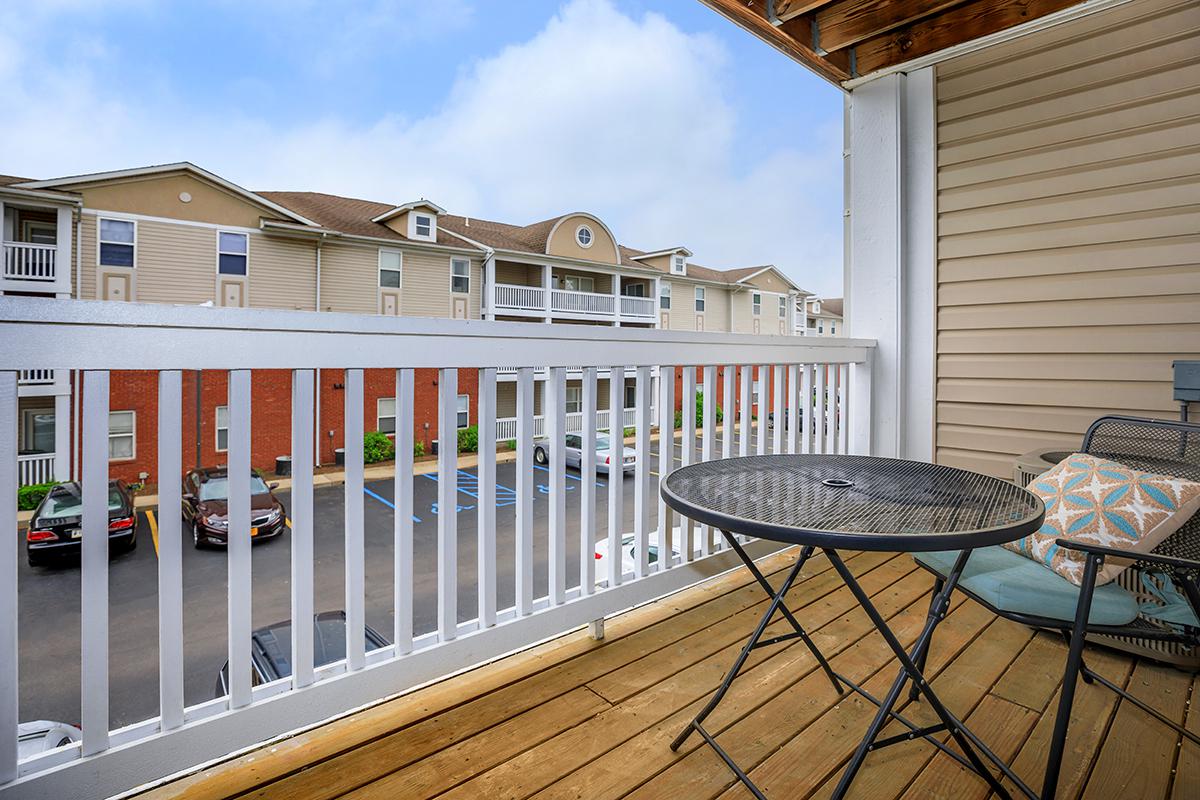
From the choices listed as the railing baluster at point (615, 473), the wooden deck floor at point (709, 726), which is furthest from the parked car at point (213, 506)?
the railing baluster at point (615, 473)

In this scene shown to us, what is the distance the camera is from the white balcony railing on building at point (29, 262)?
2070 millimetres

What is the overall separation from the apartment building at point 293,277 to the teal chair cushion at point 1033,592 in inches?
44.4

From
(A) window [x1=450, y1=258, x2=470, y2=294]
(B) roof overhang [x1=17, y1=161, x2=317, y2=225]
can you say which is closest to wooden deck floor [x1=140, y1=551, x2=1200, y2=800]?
(A) window [x1=450, y1=258, x2=470, y2=294]

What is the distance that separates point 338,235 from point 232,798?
2.63m

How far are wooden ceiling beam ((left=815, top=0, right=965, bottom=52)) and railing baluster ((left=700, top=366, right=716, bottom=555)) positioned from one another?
1.59m

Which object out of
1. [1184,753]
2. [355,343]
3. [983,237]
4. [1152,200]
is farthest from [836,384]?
[355,343]

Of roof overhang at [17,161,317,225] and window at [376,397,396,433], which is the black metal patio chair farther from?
roof overhang at [17,161,317,225]

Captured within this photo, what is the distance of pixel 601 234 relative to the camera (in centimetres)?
462

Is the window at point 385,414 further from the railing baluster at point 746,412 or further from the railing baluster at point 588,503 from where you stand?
the railing baluster at point 746,412

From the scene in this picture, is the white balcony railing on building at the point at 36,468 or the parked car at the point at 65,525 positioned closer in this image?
the parked car at the point at 65,525

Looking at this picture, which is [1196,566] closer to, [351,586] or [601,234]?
[351,586]

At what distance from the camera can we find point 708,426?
206cm

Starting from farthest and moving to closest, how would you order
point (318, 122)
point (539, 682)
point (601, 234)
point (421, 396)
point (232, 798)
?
point (601, 234) → point (318, 122) → point (421, 396) → point (539, 682) → point (232, 798)

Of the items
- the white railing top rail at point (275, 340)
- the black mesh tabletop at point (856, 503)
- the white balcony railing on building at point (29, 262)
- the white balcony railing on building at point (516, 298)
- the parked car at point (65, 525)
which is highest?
the white balcony railing on building at point (516, 298)
